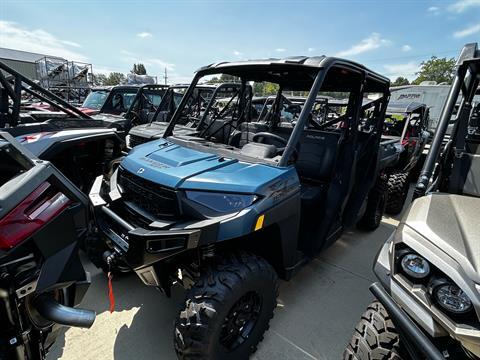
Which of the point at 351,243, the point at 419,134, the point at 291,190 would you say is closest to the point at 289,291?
the point at 291,190

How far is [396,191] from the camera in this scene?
15.8 feet

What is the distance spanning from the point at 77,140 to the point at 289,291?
2941 mm

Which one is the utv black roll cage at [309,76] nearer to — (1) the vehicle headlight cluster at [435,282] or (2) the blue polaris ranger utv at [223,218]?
(2) the blue polaris ranger utv at [223,218]

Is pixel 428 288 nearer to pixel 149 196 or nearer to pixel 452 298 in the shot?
pixel 452 298

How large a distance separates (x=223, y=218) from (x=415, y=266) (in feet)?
3.36

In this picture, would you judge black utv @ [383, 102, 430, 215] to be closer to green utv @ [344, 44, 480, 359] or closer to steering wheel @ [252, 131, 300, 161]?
steering wheel @ [252, 131, 300, 161]

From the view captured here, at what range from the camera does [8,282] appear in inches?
45.2

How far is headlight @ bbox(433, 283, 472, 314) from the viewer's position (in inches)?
43.9

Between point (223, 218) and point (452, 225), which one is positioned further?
point (223, 218)

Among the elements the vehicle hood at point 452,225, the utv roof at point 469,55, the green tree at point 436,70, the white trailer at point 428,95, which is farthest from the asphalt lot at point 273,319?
the green tree at point 436,70

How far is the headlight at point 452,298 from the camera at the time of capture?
1.12m

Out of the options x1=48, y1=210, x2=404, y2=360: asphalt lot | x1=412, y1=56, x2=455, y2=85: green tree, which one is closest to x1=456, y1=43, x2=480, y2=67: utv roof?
x1=48, y1=210, x2=404, y2=360: asphalt lot

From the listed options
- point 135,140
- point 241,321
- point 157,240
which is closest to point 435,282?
point 241,321

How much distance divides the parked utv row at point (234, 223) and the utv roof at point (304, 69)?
0.7 inches
